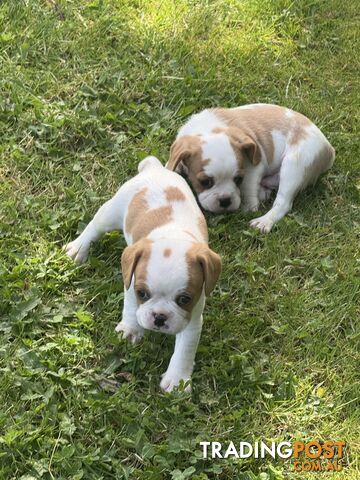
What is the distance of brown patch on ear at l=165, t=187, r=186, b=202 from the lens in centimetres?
436

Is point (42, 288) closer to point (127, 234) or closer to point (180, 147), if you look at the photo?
point (127, 234)

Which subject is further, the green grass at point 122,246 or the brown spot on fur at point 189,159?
the brown spot on fur at point 189,159

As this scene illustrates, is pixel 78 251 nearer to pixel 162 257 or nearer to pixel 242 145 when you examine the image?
pixel 162 257

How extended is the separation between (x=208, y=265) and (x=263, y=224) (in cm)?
161

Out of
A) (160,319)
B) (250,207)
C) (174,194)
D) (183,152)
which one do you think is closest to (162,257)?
(160,319)

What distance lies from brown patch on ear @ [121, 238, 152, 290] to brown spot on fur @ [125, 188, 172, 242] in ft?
0.90

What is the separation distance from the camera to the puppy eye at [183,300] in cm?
381

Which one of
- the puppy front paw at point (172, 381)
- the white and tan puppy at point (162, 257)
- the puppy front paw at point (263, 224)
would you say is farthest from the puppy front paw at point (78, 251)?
the puppy front paw at point (263, 224)

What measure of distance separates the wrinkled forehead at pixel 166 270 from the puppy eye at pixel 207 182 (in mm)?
1541

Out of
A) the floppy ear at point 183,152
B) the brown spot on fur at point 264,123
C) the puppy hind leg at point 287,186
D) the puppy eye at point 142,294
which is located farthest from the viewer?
the brown spot on fur at point 264,123

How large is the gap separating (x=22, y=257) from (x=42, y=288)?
12.2 inches

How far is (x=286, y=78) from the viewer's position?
678cm

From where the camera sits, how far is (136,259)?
3863mm

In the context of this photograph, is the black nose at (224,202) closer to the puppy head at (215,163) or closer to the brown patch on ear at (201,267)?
the puppy head at (215,163)
